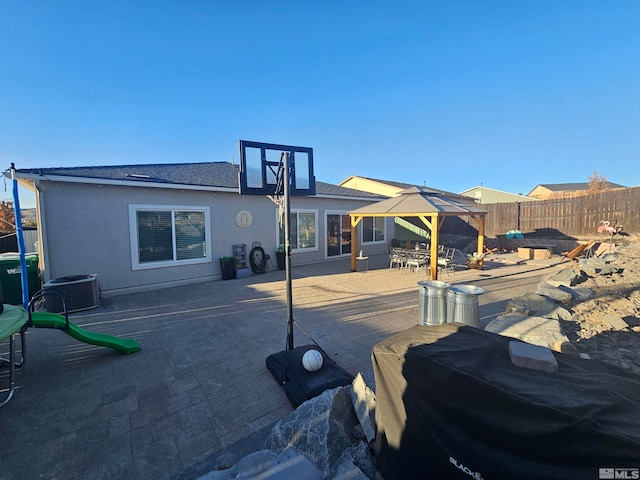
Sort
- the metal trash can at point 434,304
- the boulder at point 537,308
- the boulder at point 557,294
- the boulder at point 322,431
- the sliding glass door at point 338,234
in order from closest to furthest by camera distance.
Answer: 1. the boulder at point 322,431
2. the metal trash can at point 434,304
3. the boulder at point 537,308
4. the boulder at point 557,294
5. the sliding glass door at point 338,234

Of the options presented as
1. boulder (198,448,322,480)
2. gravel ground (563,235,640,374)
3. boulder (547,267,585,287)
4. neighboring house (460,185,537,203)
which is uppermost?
neighboring house (460,185,537,203)

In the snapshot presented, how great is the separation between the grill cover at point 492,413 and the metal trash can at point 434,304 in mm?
1583

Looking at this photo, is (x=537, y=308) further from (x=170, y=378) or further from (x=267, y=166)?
(x=170, y=378)

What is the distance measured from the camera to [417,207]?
322 inches

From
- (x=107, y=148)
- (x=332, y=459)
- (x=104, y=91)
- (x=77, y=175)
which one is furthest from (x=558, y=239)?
(x=107, y=148)

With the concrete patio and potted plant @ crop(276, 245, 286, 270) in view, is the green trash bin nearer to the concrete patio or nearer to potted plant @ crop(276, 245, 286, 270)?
the concrete patio

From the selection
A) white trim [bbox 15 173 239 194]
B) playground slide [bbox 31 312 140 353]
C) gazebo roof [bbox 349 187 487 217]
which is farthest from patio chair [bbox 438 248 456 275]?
playground slide [bbox 31 312 140 353]

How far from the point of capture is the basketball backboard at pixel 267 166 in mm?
4489

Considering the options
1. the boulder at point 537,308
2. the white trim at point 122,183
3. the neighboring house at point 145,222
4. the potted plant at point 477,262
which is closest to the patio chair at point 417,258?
the potted plant at point 477,262

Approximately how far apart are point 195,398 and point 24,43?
8651mm

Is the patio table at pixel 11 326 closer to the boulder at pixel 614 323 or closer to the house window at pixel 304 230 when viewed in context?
the boulder at pixel 614 323

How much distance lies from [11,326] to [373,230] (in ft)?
39.4

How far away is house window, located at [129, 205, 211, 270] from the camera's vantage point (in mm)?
7191

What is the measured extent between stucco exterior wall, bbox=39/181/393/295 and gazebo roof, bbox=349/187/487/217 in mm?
4451
